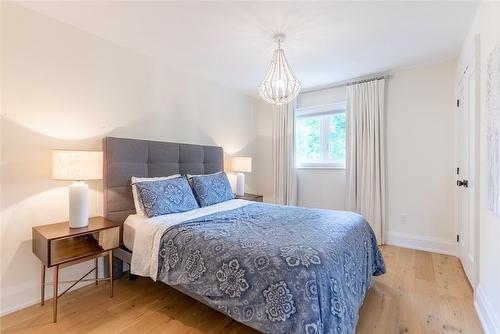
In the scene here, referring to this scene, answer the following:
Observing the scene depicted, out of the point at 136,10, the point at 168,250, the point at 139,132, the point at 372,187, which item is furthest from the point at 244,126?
the point at 168,250

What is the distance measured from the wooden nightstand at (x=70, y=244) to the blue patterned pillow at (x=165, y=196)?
32cm

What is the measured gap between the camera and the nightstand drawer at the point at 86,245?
1970mm

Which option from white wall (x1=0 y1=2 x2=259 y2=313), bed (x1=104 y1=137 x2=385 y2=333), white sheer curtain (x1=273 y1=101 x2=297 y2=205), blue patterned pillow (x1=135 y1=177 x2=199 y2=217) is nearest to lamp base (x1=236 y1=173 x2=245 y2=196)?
white sheer curtain (x1=273 y1=101 x2=297 y2=205)

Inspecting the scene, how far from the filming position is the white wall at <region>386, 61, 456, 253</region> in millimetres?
3086

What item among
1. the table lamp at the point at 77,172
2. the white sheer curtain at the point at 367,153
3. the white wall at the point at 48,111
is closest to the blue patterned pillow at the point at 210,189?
the white wall at the point at 48,111

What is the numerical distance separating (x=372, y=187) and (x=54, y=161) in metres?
3.64

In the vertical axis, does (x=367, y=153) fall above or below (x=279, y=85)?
below

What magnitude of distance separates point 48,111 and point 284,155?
10.5 ft

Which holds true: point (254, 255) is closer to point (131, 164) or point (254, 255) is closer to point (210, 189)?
point (210, 189)

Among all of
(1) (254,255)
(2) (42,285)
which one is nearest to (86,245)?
(2) (42,285)

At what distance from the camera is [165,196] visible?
2.41 meters

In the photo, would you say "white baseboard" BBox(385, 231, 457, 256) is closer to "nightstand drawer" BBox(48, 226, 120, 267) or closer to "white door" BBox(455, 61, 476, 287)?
"white door" BBox(455, 61, 476, 287)

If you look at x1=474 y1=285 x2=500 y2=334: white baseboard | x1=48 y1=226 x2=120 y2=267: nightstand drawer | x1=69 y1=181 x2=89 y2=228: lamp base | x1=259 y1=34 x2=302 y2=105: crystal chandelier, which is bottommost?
x1=474 y1=285 x2=500 y2=334: white baseboard

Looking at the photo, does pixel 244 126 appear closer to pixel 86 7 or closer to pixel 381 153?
pixel 381 153
